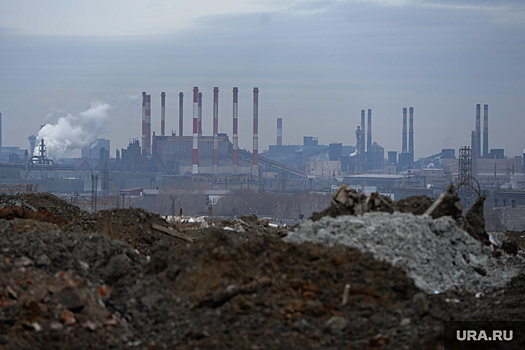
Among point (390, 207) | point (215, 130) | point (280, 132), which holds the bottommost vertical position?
point (390, 207)

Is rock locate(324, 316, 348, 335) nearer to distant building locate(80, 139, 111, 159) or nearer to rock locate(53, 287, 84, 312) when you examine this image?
rock locate(53, 287, 84, 312)


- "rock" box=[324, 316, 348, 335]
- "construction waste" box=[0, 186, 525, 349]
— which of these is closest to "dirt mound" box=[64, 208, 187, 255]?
"construction waste" box=[0, 186, 525, 349]

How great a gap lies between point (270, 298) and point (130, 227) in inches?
186

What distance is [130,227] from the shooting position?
959 cm

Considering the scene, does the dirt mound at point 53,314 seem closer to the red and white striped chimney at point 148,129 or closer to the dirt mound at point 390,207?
the dirt mound at point 390,207

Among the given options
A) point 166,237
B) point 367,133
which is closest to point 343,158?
point 367,133

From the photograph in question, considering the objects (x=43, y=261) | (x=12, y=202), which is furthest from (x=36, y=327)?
(x=12, y=202)

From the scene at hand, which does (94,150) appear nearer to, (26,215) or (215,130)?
(215,130)

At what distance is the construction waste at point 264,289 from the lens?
4977 mm

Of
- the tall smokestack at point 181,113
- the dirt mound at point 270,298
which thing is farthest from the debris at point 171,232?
the tall smokestack at point 181,113

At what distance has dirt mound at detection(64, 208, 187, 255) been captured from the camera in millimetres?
9176

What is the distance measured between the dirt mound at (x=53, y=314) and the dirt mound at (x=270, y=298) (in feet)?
1.06

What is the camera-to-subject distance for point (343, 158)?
90812 mm

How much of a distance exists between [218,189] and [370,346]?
205ft
